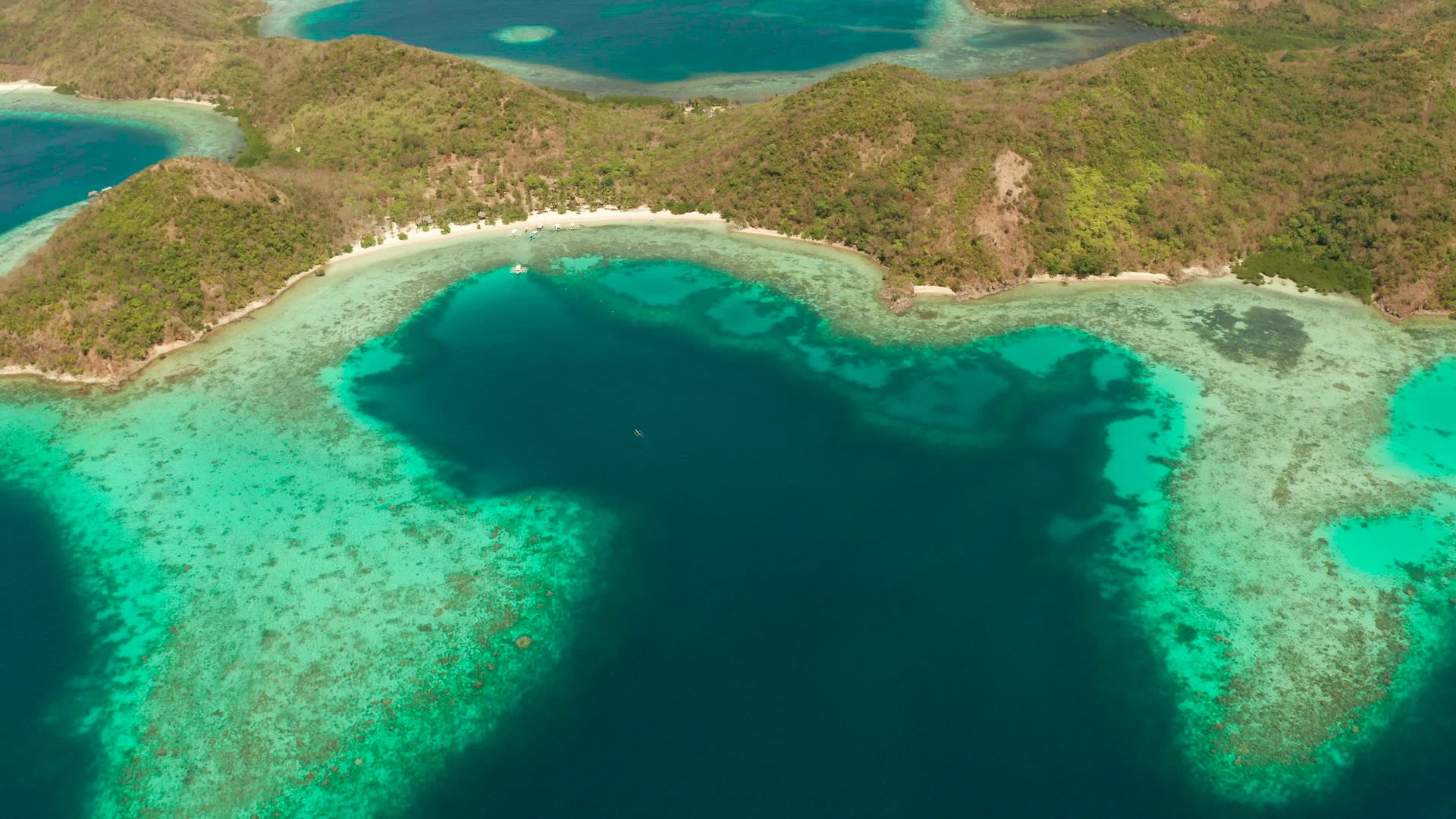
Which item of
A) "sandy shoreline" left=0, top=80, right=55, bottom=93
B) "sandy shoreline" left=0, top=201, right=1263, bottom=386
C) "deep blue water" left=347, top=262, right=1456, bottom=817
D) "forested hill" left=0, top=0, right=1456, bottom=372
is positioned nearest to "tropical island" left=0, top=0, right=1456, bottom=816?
"deep blue water" left=347, top=262, right=1456, bottom=817

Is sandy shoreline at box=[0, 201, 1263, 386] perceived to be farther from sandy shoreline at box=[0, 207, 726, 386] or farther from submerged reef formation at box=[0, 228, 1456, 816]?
submerged reef formation at box=[0, 228, 1456, 816]

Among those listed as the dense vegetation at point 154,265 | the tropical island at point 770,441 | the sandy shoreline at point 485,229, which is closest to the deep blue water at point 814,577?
the tropical island at point 770,441

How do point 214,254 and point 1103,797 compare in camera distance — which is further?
point 214,254

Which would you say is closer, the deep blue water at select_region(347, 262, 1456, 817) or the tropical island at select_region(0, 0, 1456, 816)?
the deep blue water at select_region(347, 262, 1456, 817)

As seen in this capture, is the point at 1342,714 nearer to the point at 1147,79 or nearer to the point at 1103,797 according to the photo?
the point at 1103,797

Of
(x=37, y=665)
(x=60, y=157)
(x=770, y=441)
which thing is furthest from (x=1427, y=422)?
(x=60, y=157)

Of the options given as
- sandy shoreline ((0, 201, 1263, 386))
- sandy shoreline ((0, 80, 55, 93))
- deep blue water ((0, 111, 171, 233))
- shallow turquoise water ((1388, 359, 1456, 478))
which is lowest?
shallow turquoise water ((1388, 359, 1456, 478))

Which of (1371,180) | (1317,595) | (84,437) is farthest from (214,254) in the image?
(1371,180)
